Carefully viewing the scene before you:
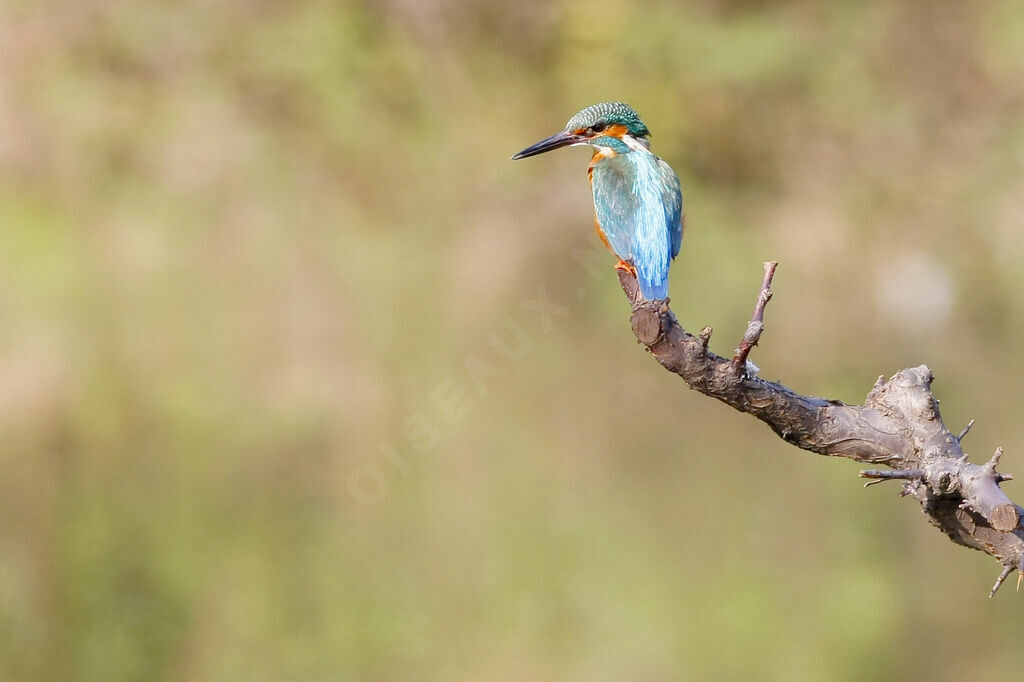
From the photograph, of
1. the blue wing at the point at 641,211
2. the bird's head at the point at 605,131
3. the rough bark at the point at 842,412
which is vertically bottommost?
the rough bark at the point at 842,412

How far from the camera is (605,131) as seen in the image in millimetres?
2412

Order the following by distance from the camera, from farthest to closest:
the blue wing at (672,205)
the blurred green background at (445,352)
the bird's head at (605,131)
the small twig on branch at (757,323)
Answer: the blurred green background at (445,352) < the bird's head at (605,131) < the blue wing at (672,205) < the small twig on branch at (757,323)

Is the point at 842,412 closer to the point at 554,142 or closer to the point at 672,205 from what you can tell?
Answer: the point at 672,205

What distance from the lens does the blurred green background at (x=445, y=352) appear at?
11.2 ft

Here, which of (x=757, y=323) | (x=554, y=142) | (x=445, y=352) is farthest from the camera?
(x=445, y=352)

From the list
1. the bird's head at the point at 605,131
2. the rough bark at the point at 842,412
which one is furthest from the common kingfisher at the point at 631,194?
the rough bark at the point at 842,412

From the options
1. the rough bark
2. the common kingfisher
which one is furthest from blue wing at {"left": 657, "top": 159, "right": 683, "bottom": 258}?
the rough bark

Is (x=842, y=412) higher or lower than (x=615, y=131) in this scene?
lower

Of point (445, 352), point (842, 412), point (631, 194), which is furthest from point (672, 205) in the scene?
point (445, 352)

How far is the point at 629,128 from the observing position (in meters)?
2.41

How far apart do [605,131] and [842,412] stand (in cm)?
108

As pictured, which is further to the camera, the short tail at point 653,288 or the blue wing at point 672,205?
the blue wing at point 672,205

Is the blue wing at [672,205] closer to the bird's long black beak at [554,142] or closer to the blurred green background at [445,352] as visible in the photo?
the bird's long black beak at [554,142]

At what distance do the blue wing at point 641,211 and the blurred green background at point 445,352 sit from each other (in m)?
1.54
